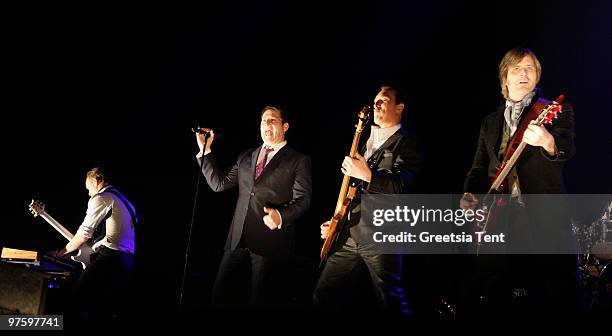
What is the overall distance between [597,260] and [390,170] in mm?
3349

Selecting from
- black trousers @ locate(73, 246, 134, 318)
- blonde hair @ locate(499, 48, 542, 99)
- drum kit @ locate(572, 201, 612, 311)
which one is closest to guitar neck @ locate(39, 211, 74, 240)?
black trousers @ locate(73, 246, 134, 318)

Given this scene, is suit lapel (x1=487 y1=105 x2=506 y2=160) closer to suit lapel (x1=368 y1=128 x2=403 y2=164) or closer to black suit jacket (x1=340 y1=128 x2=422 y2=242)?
black suit jacket (x1=340 y1=128 x2=422 y2=242)

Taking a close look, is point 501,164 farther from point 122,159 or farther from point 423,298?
point 122,159

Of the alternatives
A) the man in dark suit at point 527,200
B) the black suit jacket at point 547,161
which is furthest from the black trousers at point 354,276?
the black suit jacket at point 547,161

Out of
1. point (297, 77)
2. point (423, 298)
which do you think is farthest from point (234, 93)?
point (423, 298)

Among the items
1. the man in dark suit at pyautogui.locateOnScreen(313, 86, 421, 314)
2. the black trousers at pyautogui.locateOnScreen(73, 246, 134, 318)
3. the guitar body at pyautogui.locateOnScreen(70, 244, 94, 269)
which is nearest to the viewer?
the man in dark suit at pyautogui.locateOnScreen(313, 86, 421, 314)

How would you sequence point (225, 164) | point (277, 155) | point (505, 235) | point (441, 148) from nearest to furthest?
point (505, 235) < point (277, 155) < point (441, 148) < point (225, 164)

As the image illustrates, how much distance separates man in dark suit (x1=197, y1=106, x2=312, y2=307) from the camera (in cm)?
472

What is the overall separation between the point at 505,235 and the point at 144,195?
4.99 m

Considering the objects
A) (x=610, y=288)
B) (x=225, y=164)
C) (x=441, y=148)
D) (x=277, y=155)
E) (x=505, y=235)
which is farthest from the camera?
(x=225, y=164)

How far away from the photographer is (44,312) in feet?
15.6

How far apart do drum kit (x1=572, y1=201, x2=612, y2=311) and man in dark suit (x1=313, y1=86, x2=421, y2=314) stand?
107 inches

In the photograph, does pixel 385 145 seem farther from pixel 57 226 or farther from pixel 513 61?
pixel 57 226

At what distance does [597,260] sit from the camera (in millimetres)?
6043
